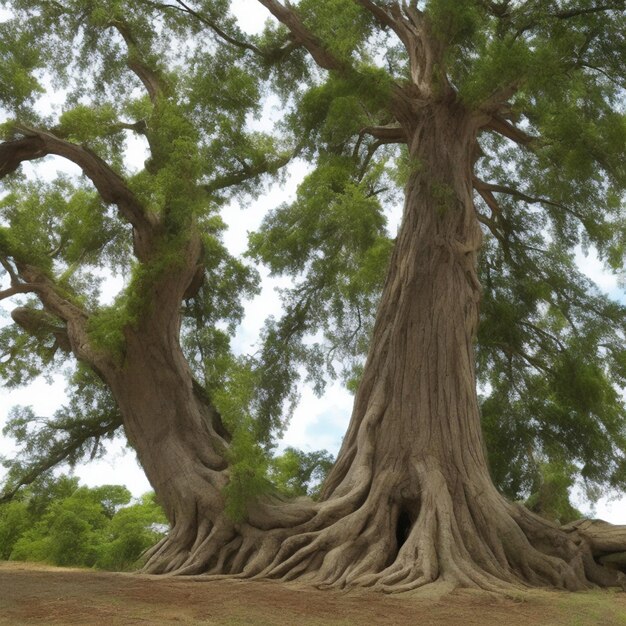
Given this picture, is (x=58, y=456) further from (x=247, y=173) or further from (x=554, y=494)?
(x=554, y=494)

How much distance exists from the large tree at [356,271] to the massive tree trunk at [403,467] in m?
0.03

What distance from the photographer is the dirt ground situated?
373 cm

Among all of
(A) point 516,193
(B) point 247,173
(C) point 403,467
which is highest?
(A) point 516,193

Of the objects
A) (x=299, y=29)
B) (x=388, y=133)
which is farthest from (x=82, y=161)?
(x=388, y=133)

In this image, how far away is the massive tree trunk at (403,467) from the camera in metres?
5.93

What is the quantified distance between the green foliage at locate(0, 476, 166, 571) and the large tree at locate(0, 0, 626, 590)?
113cm

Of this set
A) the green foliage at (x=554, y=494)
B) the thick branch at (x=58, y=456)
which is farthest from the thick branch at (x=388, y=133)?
the thick branch at (x=58, y=456)

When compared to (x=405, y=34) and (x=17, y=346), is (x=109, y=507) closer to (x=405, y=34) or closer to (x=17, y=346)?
(x=17, y=346)

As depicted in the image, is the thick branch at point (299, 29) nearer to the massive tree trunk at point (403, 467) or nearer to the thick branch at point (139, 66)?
the massive tree trunk at point (403, 467)

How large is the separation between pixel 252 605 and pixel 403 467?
286cm

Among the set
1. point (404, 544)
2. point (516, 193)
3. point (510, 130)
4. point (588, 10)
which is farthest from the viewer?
point (516, 193)

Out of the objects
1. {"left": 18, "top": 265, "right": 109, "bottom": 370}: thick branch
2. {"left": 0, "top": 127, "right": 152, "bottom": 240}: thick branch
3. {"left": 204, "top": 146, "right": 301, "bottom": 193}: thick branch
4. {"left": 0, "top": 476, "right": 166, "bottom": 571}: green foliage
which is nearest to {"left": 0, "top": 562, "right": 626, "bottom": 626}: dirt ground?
{"left": 18, "top": 265, "right": 109, "bottom": 370}: thick branch

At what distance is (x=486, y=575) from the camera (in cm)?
565

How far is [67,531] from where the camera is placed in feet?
36.8
